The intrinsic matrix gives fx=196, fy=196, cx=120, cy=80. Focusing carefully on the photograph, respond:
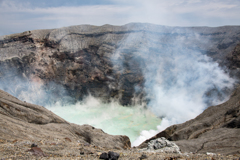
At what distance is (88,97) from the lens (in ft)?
109

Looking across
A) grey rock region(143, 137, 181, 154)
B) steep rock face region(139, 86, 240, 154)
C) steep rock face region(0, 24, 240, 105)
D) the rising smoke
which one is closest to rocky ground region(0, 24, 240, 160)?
steep rock face region(0, 24, 240, 105)

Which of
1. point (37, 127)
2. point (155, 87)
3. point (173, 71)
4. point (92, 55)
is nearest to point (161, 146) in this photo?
point (37, 127)

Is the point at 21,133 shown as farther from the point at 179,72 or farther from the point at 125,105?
the point at 179,72

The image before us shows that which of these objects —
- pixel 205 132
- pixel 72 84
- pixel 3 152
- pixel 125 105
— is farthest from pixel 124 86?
pixel 3 152

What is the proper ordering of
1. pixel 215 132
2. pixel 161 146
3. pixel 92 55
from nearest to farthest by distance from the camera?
pixel 161 146
pixel 215 132
pixel 92 55

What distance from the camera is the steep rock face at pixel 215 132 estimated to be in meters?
10.3

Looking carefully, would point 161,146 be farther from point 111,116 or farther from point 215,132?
point 111,116

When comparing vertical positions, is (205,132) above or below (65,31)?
below

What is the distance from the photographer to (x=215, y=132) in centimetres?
1226

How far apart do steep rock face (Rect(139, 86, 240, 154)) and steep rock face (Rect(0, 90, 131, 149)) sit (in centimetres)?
495

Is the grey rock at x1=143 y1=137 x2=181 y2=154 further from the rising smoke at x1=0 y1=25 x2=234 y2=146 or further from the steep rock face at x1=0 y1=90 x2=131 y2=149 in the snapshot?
the rising smoke at x1=0 y1=25 x2=234 y2=146

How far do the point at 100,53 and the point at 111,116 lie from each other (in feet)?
34.2

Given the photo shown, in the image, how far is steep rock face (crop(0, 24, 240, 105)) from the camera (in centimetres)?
3111

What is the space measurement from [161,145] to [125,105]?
75.1 feet
